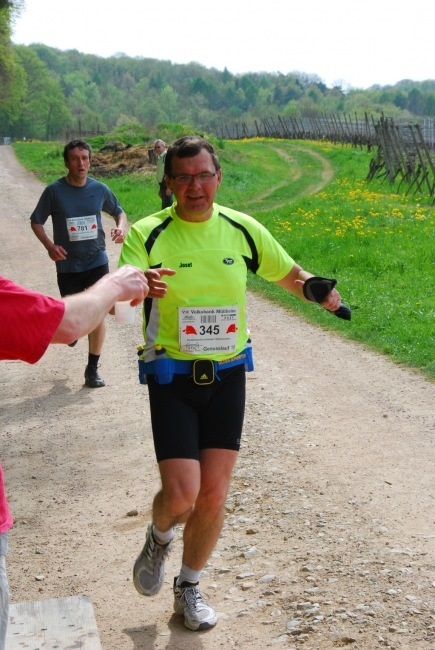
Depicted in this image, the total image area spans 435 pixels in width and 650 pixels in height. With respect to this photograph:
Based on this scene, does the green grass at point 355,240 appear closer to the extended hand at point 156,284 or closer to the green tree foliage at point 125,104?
the extended hand at point 156,284

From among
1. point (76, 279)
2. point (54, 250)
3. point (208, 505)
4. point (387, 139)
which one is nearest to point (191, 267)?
point (208, 505)

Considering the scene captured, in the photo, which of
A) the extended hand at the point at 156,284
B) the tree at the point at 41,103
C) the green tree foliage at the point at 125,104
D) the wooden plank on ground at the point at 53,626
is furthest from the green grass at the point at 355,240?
the tree at the point at 41,103

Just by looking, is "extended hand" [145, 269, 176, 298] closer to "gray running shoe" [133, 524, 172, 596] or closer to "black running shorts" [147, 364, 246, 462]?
"black running shorts" [147, 364, 246, 462]

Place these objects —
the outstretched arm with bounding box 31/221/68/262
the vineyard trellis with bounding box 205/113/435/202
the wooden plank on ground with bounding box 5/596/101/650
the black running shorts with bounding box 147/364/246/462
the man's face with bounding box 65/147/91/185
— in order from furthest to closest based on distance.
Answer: the vineyard trellis with bounding box 205/113/435/202
the outstretched arm with bounding box 31/221/68/262
the man's face with bounding box 65/147/91/185
the black running shorts with bounding box 147/364/246/462
the wooden plank on ground with bounding box 5/596/101/650

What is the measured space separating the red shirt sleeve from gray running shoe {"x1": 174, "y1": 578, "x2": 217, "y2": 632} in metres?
2.11

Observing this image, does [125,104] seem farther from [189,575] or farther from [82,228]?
[189,575]

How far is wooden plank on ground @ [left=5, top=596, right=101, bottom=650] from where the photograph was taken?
3.37 meters

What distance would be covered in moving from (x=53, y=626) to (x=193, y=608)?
2.40 ft

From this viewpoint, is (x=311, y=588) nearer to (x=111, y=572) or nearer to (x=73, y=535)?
(x=111, y=572)

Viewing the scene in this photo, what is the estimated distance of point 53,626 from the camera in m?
3.50

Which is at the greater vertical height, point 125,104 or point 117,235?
point 117,235

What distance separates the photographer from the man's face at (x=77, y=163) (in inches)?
307

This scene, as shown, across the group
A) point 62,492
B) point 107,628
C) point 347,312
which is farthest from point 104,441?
point 347,312

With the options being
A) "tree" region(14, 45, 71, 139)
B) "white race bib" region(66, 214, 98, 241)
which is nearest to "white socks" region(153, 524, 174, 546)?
"white race bib" region(66, 214, 98, 241)
